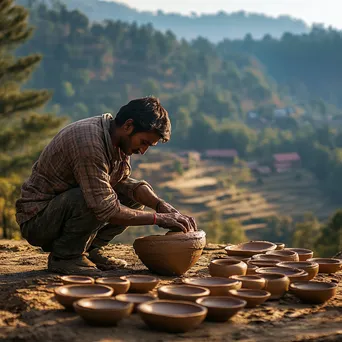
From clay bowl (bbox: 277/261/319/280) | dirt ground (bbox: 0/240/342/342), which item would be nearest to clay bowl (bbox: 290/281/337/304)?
dirt ground (bbox: 0/240/342/342)

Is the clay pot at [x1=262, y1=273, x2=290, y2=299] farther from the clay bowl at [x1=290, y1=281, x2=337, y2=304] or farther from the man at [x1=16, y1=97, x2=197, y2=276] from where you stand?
the man at [x1=16, y1=97, x2=197, y2=276]

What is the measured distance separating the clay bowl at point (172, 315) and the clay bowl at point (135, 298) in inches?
7.5

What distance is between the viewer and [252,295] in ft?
14.3

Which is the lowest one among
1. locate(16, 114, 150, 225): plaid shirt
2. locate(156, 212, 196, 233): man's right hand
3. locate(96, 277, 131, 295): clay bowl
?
locate(96, 277, 131, 295): clay bowl

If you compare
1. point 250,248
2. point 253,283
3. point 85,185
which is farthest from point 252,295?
point 250,248

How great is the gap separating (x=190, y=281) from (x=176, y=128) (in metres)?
98.2

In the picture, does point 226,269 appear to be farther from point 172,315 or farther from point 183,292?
point 172,315

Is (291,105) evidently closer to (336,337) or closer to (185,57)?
(185,57)

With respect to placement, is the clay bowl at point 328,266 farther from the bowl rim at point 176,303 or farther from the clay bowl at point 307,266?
the bowl rim at point 176,303

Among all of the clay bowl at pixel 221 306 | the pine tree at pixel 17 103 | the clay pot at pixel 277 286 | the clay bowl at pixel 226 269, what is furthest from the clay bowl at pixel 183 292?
the pine tree at pixel 17 103

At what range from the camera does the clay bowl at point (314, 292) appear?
4.49 metres

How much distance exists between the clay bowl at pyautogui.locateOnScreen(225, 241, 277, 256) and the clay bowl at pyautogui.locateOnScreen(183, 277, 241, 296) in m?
1.55

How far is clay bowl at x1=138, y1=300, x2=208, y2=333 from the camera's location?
11.9ft

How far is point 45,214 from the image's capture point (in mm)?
5062
